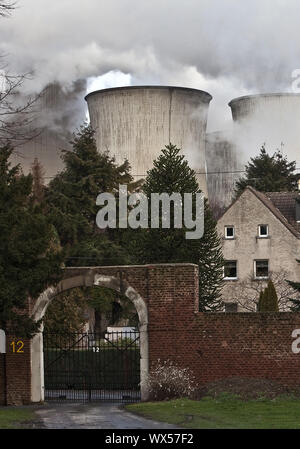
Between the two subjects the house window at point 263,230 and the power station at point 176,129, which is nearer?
the house window at point 263,230

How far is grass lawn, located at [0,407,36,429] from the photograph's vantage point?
66.2 feet

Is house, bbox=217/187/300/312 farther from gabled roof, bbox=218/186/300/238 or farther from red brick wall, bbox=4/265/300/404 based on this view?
red brick wall, bbox=4/265/300/404

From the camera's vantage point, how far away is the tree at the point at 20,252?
23594 mm

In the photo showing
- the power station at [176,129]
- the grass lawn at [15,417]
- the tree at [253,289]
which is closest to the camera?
the grass lawn at [15,417]

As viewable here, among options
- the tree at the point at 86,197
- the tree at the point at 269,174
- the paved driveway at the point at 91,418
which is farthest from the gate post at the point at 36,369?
the tree at the point at 269,174

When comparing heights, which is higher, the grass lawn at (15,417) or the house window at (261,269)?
A: the house window at (261,269)

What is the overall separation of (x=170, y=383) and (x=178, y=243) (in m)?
16.2

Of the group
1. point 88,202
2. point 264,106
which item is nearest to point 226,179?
point 264,106

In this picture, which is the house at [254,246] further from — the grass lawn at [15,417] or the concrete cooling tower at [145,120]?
the grass lawn at [15,417]

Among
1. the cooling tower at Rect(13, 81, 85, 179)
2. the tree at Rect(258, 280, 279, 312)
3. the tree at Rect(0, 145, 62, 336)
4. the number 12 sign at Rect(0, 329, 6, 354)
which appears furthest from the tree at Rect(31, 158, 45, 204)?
the tree at Rect(0, 145, 62, 336)

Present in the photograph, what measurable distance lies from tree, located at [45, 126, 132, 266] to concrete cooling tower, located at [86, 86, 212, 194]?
61.0 inches

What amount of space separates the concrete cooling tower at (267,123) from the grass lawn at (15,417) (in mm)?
46042

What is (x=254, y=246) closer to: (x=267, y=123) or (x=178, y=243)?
(x=178, y=243)
